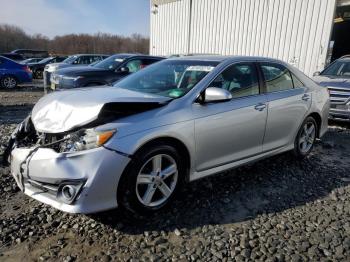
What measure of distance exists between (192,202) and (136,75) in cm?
186

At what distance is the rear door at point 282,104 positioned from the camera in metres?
3.99

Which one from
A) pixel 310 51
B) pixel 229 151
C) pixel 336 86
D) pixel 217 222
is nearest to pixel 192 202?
pixel 217 222

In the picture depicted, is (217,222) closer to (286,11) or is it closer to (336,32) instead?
(286,11)

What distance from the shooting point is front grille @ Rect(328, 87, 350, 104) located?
22.7 ft

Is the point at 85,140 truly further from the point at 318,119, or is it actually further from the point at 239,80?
the point at 318,119

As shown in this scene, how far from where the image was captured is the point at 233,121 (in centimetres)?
346

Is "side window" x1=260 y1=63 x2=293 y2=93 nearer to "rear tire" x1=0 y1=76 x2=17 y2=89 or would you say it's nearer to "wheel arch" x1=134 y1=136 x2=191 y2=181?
"wheel arch" x1=134 y1=136 x2=191 y2=181

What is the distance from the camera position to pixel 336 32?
2052cm

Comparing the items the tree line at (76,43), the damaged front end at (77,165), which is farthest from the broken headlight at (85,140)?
the tree line at (76,43)

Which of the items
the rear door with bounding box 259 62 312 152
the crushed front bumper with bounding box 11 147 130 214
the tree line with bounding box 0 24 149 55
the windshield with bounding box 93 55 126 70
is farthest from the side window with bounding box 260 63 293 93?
the tree line with bounding box 0 24 149 55

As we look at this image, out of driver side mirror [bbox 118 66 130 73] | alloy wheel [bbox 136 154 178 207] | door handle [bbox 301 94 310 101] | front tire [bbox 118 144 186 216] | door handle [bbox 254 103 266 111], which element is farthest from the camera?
driver side mirror [bbox 118 66 130 73]

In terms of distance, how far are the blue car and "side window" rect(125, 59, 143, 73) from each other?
6.42 meters

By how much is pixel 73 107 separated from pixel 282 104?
2.61m

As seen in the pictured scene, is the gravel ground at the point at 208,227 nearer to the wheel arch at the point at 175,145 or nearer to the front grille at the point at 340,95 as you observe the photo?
the wheel arch at the point at 175,145
